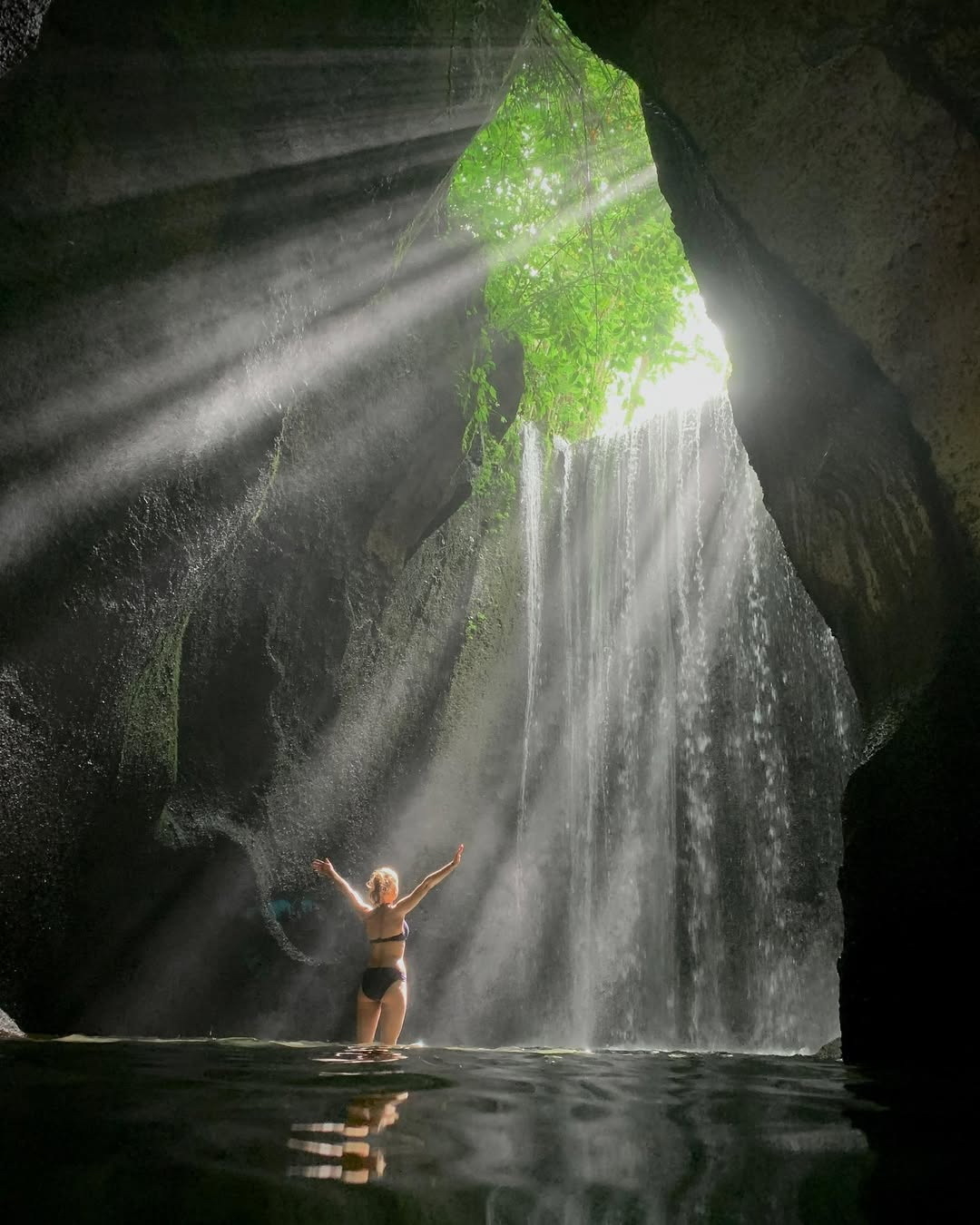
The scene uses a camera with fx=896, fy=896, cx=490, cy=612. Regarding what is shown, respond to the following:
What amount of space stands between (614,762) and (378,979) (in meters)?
5.51

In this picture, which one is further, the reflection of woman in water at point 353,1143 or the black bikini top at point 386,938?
the black bikini top at point 386,938

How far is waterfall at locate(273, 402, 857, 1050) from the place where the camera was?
1019 centimetres

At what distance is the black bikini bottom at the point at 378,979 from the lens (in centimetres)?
719

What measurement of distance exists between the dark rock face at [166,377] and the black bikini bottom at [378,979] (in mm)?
2347

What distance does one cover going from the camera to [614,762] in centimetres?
1199

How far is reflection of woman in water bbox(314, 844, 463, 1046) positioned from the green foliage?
18.7 ft

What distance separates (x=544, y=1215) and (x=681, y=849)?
10.2 metres

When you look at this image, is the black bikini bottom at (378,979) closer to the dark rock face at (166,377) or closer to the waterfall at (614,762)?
the dark rock face at (166,377)

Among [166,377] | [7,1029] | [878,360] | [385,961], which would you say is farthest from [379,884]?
[878,360]

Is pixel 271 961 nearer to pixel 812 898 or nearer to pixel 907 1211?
pixel 812 898

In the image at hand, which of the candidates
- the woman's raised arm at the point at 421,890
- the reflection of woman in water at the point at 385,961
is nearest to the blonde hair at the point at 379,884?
the reflection of woman in water at the point at 385,961

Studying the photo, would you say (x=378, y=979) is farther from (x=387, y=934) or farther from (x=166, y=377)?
(x=166, y=377)

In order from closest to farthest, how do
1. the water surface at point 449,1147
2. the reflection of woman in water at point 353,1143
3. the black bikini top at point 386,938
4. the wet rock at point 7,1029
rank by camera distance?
the water surface at point 449,1147
the reflection of woman in water at point 353,1143
the wet rock at point 7,1029
the black bikini top at point 386,938

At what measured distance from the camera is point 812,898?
32.3ft
